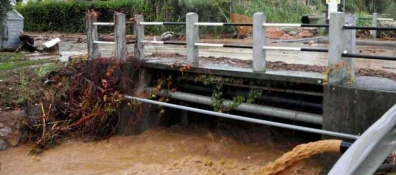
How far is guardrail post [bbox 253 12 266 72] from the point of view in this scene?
325 inches

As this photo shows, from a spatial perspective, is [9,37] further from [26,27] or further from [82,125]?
[26,27]

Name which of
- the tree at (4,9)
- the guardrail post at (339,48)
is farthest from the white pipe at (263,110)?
the tree at (4,9)

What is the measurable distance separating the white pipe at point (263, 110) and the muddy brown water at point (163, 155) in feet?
2.49

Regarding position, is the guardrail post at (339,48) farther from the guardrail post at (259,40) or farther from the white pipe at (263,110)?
the guardrail post at (259,40)

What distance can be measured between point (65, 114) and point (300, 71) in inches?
219

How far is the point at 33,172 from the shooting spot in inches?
387

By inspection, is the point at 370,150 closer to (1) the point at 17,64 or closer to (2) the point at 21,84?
(2) the point at 21,84

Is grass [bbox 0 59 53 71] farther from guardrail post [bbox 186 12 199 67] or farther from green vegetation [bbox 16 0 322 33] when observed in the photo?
green vegetation [bbox 16 0 322 33]

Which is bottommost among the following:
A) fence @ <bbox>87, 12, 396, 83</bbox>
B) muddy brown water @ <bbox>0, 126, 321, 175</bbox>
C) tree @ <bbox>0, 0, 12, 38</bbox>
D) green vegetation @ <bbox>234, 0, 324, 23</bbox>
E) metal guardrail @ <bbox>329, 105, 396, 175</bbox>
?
muddy brown water @ <bbox>0, 126, 321, 175</bbox>

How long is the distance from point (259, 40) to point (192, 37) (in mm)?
1698

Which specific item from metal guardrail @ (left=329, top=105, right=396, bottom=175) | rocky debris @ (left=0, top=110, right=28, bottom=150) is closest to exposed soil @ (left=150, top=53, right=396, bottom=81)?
rocky debris @ (left=0, top=110, right=28, bottom=150)

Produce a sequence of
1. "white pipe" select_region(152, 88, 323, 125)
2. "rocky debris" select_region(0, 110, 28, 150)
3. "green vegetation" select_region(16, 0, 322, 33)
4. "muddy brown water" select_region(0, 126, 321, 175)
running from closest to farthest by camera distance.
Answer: "white pipe" select_region(152, 88, 323, 125)
"muddy brown water" select_region(0, 126, 321, 175)
"rocky debris" select_region(0, 110, 28, 150)
"green vegetation" select_region(16, 0, 322, 33)

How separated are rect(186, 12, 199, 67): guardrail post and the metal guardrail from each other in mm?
6692

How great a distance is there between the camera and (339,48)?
7.17m
